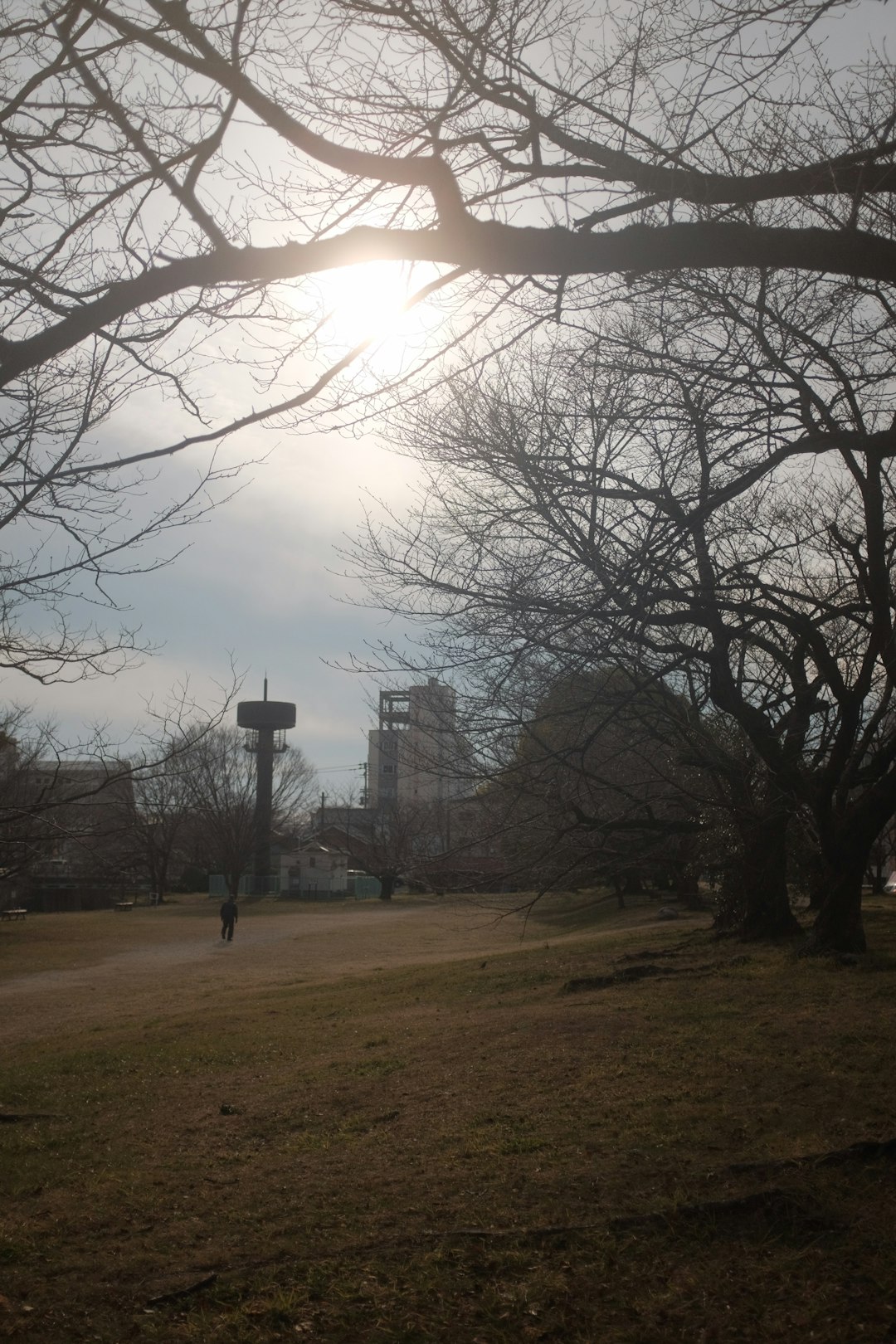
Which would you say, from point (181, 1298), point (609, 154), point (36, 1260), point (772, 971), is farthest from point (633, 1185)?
point (772, 971)

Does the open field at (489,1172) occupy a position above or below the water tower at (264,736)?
below

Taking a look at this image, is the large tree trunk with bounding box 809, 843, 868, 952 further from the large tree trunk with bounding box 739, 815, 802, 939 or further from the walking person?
the walking person

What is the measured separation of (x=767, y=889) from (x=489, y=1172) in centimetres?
901

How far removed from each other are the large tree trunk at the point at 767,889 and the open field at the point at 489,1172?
1.35 meters

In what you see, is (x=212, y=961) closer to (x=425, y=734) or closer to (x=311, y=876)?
(x=425, y=734)

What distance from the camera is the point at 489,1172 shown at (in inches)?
220

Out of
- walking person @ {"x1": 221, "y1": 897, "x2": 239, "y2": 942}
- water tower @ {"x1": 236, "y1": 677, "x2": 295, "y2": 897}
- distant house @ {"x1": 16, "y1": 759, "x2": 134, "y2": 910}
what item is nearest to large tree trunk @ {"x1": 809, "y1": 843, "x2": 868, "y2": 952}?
distant house @ {"x1": 16, "y1": 759, "x2": 134, "y2": 910}


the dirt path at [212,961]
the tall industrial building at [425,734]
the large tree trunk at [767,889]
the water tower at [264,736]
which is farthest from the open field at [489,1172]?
the water tower at [264,736]

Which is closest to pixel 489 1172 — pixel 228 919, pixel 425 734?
pixel 425 734

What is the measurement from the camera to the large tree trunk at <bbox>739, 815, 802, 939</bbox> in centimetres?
1346

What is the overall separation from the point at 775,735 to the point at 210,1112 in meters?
6.32

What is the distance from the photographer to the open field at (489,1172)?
13.3ft

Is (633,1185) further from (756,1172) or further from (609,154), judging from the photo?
(609,154)

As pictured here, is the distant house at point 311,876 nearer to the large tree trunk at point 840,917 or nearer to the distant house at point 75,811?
the distant house at point 75,811
